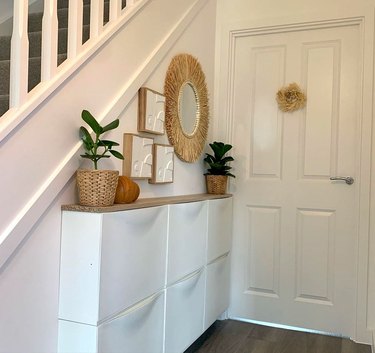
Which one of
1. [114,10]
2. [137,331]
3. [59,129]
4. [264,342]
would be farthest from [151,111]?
[264,342]

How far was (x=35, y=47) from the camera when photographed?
6.75 ft

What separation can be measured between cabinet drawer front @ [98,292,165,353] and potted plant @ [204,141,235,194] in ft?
3.32

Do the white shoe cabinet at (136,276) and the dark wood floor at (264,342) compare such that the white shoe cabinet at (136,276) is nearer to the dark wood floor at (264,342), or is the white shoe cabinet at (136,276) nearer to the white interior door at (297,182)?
the dark wood floor at (264,342)

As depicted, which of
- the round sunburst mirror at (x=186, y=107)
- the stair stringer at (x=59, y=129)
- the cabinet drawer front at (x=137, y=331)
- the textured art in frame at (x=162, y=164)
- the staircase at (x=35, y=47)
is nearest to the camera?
the stair stringer at (x=59, y=129)

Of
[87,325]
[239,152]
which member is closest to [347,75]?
[239,152]

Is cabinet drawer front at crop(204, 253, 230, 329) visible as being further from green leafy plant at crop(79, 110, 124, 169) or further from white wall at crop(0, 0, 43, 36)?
white wall at crop(0, 0, 43, 36)

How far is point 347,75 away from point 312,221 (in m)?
1.01

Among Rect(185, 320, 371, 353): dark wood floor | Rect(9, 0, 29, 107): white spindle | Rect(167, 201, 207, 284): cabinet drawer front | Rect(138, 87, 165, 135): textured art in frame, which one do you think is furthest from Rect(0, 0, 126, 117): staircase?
Rect(185, 320, 371, 353): dark wood floor

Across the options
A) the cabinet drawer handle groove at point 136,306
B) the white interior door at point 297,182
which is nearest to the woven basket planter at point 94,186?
the cabinet drawer handle groove at point 136,306

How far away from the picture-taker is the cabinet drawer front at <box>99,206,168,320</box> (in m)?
1.41

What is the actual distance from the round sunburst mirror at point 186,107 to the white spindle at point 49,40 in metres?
0.86

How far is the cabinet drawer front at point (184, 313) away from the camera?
1.89 m

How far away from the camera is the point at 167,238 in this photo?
6.01 feet

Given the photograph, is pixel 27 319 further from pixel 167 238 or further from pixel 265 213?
pixel 265 213
